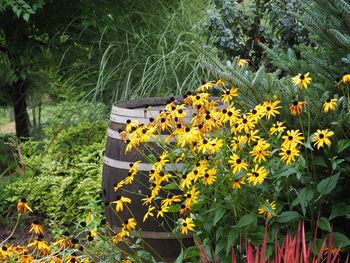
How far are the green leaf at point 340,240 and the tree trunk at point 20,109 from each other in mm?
4730

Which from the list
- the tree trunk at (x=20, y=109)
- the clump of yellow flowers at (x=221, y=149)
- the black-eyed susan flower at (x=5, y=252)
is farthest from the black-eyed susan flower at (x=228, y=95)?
the tree trunk at (x=20, y=109)

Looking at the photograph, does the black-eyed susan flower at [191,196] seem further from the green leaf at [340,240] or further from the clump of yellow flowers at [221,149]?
the green leaf at [340,240]

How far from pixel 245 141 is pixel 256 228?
343 mm

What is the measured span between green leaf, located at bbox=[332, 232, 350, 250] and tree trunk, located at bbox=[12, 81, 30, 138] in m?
4.73

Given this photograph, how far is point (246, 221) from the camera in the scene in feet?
8.46

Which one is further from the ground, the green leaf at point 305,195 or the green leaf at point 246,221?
the green leaf at point 305,195

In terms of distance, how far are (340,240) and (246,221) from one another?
1.18ft

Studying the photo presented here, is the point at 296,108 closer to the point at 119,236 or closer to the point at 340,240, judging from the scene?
the point at 340,240

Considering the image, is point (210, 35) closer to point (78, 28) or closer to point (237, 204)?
point (78, 28)

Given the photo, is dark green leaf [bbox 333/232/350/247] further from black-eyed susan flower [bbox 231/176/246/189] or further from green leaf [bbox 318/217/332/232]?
black-eyed susan flower [bbox 231/176/246/189]

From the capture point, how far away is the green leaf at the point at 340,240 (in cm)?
257

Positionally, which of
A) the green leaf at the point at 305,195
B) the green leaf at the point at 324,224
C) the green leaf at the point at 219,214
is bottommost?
the green leaf at the point at 324,224

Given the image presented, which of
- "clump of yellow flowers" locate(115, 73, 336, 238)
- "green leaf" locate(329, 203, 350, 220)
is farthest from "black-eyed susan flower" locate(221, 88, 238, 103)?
"green leaf" locate(329, 203, 350, 220)

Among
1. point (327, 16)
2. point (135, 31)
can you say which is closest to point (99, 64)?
point (135, 31)
